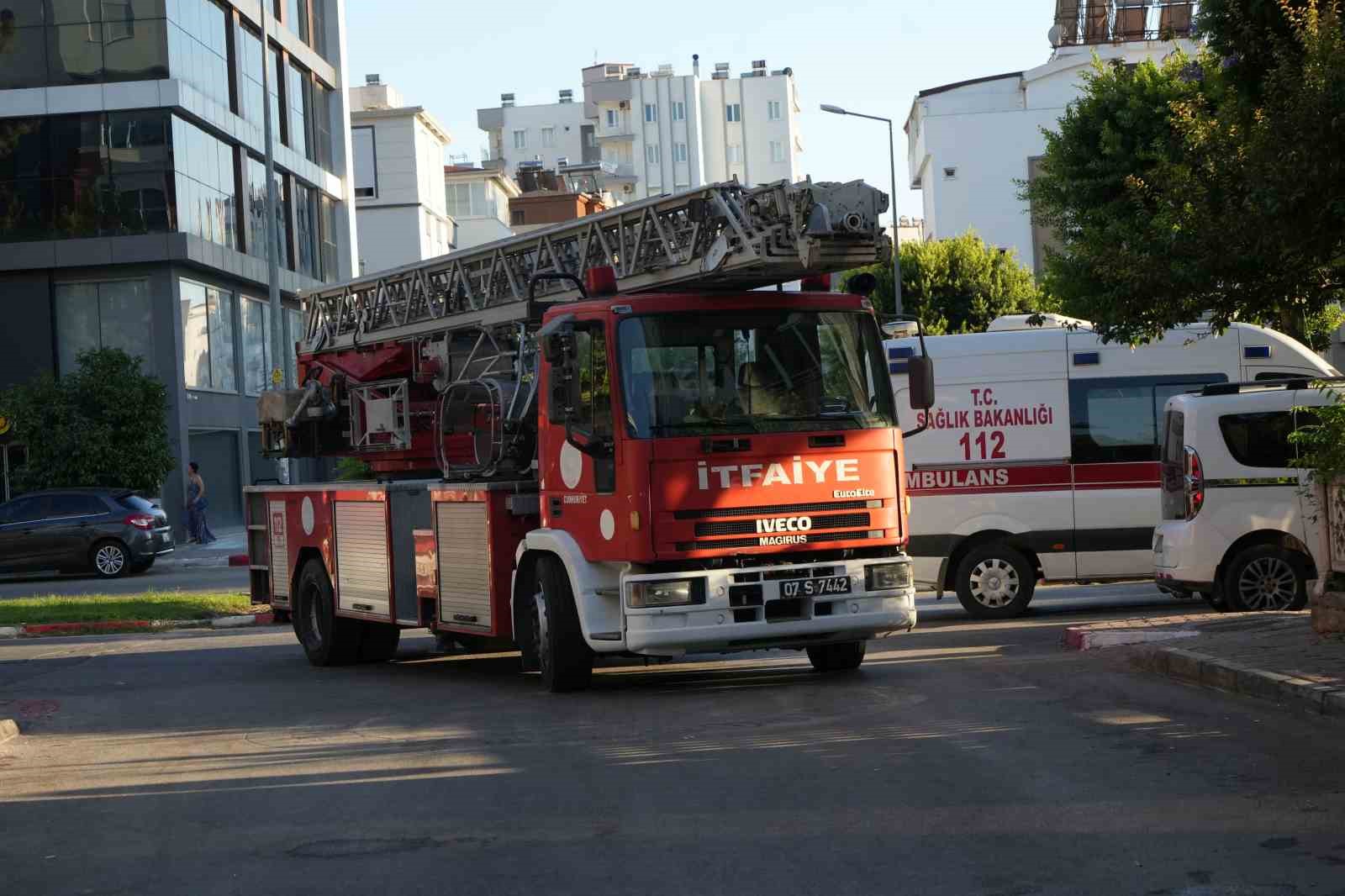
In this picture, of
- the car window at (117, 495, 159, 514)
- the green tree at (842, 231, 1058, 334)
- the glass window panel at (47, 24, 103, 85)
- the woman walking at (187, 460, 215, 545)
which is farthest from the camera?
the green tree at (842, 231, 1058, 334)

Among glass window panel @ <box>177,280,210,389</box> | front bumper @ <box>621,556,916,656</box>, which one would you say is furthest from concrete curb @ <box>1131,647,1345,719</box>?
glass window panel @ <box>177,280,210,389</box>

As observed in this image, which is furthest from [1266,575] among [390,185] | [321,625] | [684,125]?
[684,125]

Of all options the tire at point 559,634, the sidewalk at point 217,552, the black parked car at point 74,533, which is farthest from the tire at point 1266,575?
the black parked car at point 74,533

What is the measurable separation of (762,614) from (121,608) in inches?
504

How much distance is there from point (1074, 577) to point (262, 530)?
819 centimetres

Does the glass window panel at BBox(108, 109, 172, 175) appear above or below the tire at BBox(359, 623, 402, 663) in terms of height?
above

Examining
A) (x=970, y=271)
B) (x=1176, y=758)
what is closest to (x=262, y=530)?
(x=1176, y=758)

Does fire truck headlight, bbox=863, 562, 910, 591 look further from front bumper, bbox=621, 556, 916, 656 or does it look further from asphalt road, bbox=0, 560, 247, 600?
asphalt road, bbox=0, 560, 247, 600

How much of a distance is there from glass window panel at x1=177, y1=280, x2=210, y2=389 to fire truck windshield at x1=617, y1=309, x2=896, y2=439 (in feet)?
107

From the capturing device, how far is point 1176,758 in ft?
26.8

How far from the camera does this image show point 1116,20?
6462 cm

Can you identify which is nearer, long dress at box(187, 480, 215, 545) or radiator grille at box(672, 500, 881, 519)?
radiator grille at box(672, 500, 881, 519)

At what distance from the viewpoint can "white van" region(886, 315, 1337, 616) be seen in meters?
16.1

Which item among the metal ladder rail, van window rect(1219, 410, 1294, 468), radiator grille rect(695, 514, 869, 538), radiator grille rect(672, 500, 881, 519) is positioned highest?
the metal ladder rail
